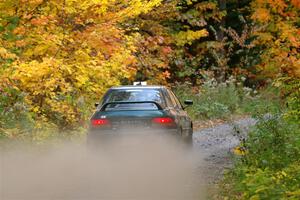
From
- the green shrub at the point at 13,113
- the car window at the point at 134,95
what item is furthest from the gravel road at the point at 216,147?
the green shrub at the point at 13,113

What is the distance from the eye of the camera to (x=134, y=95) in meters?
14.8

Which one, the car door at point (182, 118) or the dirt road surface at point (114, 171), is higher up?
the car door at point (182, 118)

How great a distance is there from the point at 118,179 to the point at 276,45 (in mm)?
21407

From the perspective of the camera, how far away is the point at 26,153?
14859mm

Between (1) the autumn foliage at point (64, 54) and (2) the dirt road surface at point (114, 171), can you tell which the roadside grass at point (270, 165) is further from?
(1) the autumn foliage at point (64, 54)

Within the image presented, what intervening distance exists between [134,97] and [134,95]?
103mm

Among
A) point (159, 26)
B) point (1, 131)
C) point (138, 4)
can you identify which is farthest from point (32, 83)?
point (159, 26)

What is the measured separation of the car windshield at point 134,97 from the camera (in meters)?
14.3

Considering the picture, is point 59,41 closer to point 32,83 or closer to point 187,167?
point 32,83

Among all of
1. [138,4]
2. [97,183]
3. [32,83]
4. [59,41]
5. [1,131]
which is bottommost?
[97,183]

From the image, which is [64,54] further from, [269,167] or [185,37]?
[185,37]

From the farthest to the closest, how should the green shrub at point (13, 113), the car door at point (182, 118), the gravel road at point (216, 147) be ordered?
the green shrub at point (13, 113) → the car door at point (182, 118) → the gravel road at point (216, 147)

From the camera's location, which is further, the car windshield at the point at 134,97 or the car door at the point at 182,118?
the car door at the point at 182,118

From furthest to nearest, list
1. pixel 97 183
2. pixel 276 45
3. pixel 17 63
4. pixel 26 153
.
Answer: pixel 276 45 → pixel 17 63 → pixel 26 153 → pixel 97 183
